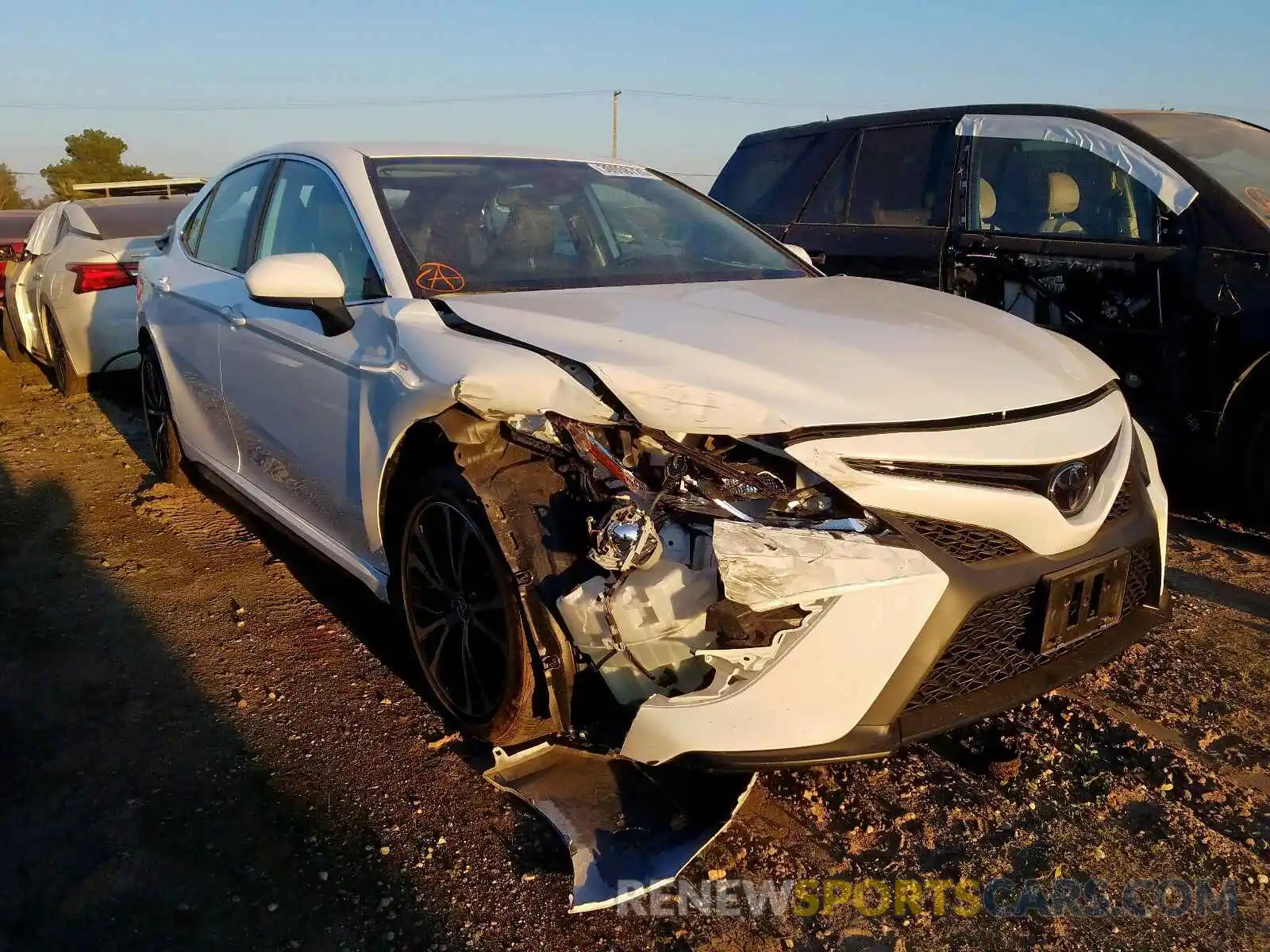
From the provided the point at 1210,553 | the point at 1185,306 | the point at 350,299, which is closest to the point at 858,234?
the point at 1185,306

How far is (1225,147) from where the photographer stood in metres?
4.67

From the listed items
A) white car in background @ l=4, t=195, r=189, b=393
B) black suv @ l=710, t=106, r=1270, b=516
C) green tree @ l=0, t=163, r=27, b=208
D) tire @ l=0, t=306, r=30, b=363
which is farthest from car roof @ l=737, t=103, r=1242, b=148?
green tree @ l=0, t=163, r=27, b=208

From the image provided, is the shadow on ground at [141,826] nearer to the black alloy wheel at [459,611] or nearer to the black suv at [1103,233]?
the black alloy wheel at [459,611]

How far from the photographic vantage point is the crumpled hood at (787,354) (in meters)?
2.20

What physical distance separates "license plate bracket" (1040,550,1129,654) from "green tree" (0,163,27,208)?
154ft

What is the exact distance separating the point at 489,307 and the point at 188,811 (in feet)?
5.01

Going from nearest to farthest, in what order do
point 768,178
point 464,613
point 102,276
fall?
point 464,613 < point 768,178 < point 102,276

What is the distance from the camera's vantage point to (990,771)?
2627 millimetres

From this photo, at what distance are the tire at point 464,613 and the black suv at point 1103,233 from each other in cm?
318

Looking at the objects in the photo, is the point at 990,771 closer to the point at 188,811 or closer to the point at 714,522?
the point at 714,522

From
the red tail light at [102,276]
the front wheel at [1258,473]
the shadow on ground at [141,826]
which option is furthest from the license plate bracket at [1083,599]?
the red tail light at [102,276]

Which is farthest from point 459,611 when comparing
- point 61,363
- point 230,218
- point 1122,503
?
point 61,363

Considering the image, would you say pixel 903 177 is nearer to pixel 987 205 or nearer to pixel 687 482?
pixel 987 205

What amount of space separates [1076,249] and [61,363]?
24.0 feet
